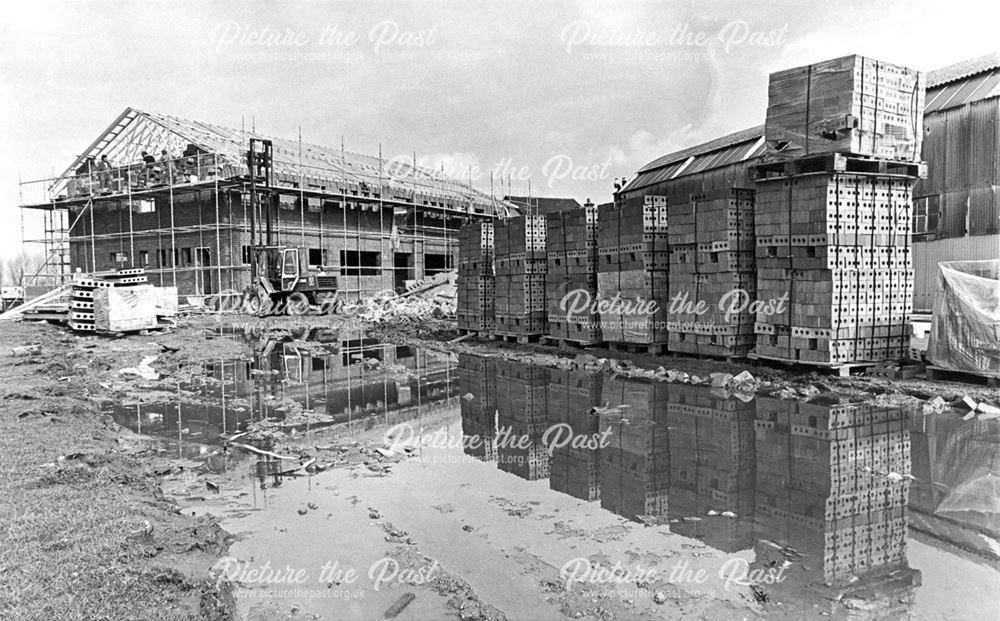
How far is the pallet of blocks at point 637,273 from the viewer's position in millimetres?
13047

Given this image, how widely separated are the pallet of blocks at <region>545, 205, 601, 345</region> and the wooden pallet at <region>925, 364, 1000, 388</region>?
6490mm

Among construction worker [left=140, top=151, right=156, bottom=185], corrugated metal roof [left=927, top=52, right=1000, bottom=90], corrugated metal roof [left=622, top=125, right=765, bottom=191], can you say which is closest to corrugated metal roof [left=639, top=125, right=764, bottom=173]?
corrugated metal roof [left=622, top=125, right=765, bottom=191]

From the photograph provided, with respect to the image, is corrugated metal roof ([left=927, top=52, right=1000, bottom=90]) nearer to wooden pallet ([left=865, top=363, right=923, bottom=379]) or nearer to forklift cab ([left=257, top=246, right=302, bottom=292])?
wooden pallet ([left=865, top=363, right=923, bottom=379])

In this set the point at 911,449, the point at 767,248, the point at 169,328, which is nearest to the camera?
the point at 911,449

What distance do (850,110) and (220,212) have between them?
26.9 metres

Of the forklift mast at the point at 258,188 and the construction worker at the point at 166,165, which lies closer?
the forklift mast at the point at 258,188

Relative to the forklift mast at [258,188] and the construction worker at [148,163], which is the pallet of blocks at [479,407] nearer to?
the forklift mast at [258,188]

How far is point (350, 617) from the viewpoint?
375 cm

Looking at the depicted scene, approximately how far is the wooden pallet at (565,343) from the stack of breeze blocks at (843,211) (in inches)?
177

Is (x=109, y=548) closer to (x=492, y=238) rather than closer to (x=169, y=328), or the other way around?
(x=492, y=238)

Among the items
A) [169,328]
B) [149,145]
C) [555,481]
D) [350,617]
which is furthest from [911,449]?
[149,145]

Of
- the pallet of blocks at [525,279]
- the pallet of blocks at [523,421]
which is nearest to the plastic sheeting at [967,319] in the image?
the pallet of blocks at [523,421]

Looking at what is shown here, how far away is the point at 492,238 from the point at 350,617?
50.3 feet

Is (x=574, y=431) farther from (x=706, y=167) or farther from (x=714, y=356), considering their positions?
(x=706, y=167)
